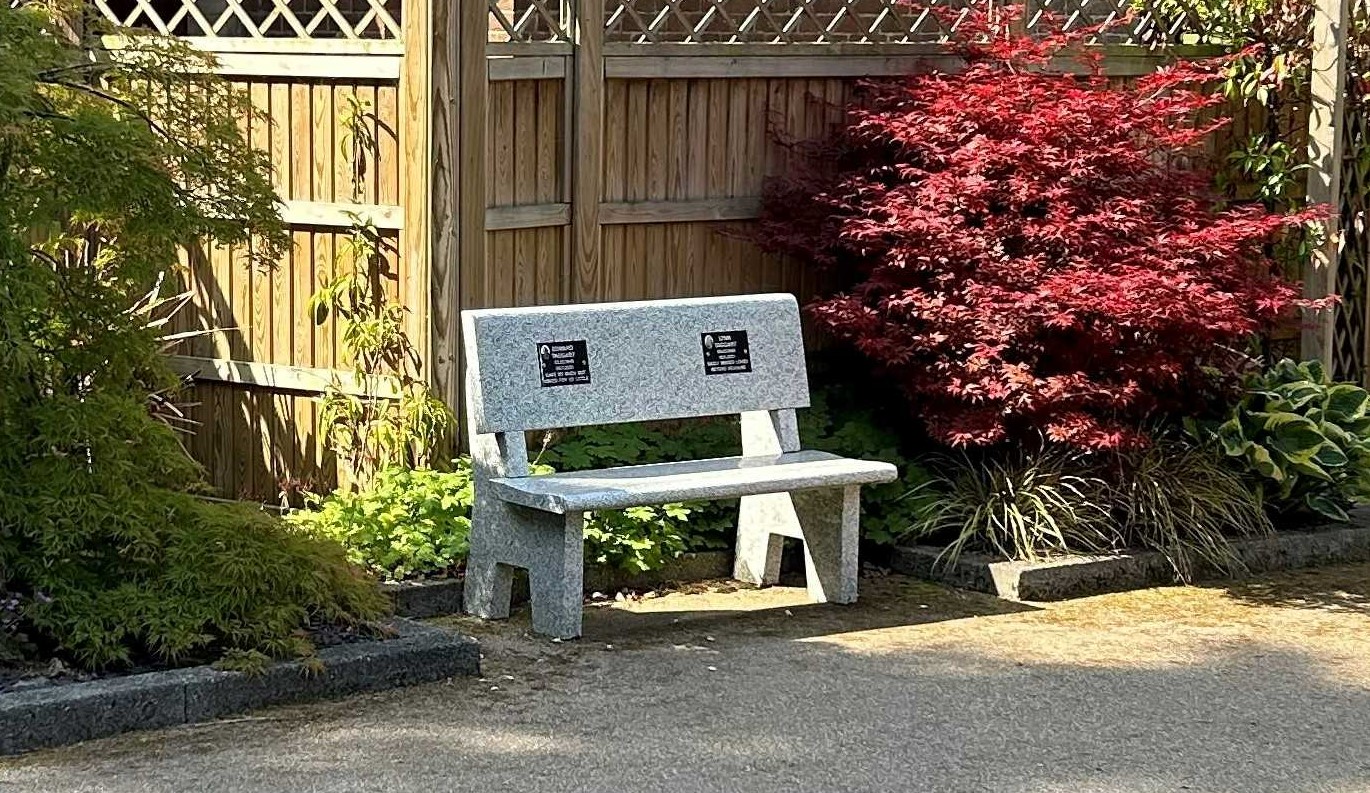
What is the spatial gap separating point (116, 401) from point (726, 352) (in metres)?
2.35

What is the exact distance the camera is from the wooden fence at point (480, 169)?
7520mm

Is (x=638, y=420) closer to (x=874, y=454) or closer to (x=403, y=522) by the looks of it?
(x=403, y=522)

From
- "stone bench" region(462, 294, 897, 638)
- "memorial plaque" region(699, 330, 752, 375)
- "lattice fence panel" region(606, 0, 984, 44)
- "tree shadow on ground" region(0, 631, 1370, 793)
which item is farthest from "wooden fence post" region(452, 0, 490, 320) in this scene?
"tree shadow on ground" region(0, 631, 1370, 793)

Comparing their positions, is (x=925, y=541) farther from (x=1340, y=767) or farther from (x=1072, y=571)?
(x=1340, y=767)

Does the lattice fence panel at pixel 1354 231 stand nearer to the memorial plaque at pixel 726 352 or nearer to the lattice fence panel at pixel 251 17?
the memorial plaque at pixel 726 352

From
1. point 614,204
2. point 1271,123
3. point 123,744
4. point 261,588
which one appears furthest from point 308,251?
point 1271,123

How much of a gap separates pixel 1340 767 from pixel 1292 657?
125cm

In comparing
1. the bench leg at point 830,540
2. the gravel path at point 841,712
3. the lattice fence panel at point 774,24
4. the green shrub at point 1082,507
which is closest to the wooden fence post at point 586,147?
the lattice fence panel at point 774,24

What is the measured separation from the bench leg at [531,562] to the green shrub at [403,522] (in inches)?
7.5

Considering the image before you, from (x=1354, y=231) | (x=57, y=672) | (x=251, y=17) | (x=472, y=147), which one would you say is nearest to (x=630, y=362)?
(x=472, y=147)

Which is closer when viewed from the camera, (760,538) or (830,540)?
(830,540)

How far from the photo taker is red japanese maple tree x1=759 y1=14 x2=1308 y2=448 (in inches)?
300

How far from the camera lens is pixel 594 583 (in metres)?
7.39

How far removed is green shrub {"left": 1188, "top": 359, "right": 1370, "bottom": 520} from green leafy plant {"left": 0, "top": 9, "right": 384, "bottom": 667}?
12.5 ft
